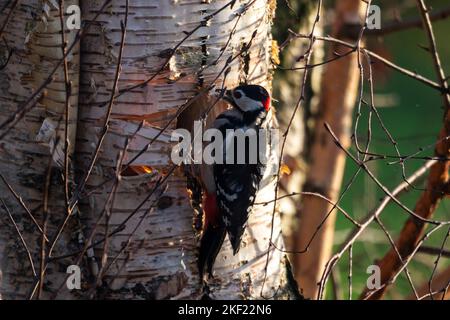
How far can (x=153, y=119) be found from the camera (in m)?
3.21

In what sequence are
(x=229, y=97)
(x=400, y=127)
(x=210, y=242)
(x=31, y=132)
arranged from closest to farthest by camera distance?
1. (x=31, y=132)
2. (x=210, y=242)
3. (x=229, y=97)
4. (x=400, y=127)

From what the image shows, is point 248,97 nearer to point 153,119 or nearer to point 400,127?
point 153,119

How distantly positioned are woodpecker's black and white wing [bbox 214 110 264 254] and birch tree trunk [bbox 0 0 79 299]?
0.66m

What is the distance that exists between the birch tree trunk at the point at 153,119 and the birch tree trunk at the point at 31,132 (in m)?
0.11

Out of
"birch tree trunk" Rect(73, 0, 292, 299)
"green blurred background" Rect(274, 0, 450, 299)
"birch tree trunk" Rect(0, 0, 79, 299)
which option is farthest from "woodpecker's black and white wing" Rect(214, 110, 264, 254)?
"green blurred background" Rect(274, 0, 450, 299)

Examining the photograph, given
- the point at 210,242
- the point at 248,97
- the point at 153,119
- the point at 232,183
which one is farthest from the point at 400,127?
the point at 153,119

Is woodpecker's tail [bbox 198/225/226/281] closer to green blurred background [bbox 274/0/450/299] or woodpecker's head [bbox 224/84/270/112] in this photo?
woodpecker's head [bbox 224/84/270/112]

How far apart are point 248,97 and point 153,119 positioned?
416 millimetres

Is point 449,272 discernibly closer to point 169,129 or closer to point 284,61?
point 169,129

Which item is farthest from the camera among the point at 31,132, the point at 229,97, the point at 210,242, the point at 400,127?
the point at 400,127

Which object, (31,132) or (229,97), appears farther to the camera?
(229,97)

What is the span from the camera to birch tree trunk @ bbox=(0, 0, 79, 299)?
305cm

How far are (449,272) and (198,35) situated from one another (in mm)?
1719

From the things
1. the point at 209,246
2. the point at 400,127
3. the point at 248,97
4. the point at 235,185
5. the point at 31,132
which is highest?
the point at 400,127
